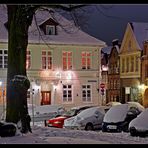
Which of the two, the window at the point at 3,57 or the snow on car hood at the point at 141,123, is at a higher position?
the window at the point at 3,57

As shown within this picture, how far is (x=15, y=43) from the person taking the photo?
1277cm

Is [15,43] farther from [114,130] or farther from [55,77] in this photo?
[55,77]

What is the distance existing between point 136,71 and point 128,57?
124 inches

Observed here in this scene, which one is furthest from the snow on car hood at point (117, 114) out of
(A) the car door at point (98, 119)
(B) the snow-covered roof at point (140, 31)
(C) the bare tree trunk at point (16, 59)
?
(B) the snow-covered roof at point (140, 31)

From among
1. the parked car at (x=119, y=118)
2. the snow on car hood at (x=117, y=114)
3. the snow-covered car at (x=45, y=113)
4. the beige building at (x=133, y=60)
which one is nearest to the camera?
the parked car at (x=119, y=118)

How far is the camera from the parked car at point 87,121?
20.7 metres

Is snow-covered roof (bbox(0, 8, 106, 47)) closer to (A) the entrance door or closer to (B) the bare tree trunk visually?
(A) the entrance door

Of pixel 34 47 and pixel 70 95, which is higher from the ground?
pixel 34 47

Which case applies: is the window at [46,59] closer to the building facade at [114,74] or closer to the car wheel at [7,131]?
the building facade at [114,74]

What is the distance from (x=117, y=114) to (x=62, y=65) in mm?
20575

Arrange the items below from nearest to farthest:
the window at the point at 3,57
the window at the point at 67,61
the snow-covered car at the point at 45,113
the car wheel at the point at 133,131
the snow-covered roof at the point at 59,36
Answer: the car wheel at the point at 133,131
the snow-covered car at the point at 45,113
the window at the point at 3,57
the snow-covered roof at the point at 59,36
the window at the point at 67,61

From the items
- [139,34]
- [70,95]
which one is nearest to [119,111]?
[70,95]

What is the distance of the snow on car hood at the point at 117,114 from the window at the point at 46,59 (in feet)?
64.3

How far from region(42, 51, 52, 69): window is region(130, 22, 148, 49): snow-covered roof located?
42.8ft
